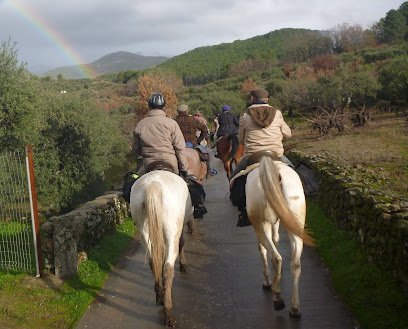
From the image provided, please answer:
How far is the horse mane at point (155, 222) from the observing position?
5473 mm

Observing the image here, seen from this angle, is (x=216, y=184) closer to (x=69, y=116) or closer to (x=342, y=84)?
(x=69, y=116)

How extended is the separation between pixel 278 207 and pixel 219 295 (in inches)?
73.8

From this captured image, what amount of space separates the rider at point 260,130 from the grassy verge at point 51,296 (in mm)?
2548

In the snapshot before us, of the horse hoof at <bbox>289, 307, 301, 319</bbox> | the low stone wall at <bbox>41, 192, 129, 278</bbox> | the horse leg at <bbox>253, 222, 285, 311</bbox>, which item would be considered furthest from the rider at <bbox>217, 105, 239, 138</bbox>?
the horse hoof at <bbox>289, 307, 301, 319</bbox>

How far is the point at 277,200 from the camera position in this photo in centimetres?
520

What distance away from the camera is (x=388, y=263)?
578cm

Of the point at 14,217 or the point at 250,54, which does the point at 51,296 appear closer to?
the point at 14,217

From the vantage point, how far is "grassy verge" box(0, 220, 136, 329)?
5.96 m

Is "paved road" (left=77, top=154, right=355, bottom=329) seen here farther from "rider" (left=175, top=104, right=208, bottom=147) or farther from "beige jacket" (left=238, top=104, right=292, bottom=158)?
"rider" (left=175, top=104, right=208, bottom=147)

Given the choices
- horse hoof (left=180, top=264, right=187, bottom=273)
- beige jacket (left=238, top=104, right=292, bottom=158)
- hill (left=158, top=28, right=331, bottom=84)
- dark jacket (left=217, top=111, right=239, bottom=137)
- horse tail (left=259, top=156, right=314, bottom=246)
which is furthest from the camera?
hill (left=158, top=28, right=331, bottom=84)

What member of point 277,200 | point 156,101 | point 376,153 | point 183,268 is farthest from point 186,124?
point 277,200

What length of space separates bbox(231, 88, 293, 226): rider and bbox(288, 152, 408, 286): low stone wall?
4.92 ft

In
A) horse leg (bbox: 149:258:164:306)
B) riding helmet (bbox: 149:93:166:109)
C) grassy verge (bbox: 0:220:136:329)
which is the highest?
riding helmet (bbox: 149:93:166:109)

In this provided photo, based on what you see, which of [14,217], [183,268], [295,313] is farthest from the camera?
[14,217]
